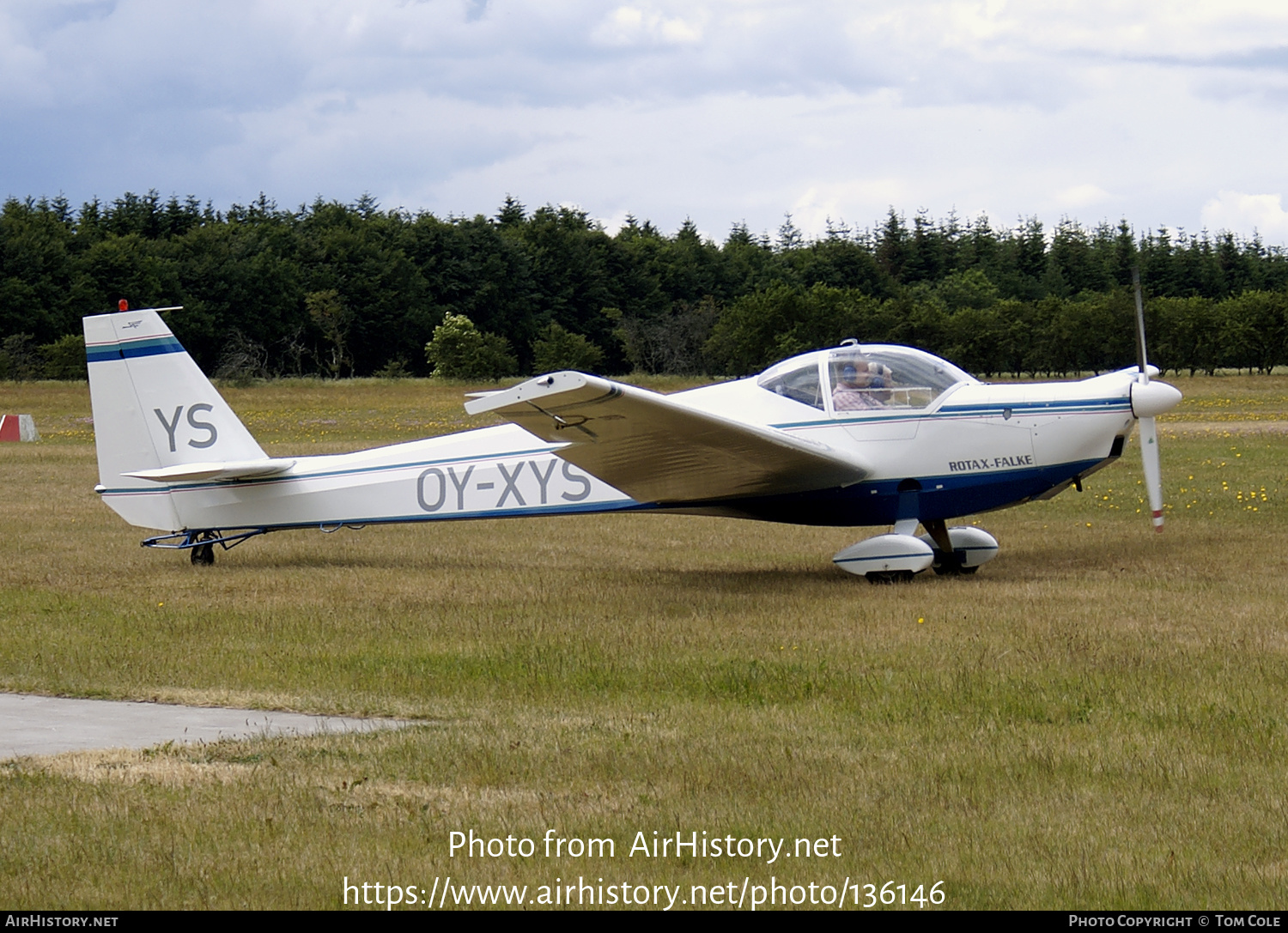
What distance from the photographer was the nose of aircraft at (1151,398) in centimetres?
1193

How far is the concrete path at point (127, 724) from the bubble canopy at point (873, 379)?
257 inches

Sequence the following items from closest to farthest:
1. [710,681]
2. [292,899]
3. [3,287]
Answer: [292,899], [710,681], [3,287]

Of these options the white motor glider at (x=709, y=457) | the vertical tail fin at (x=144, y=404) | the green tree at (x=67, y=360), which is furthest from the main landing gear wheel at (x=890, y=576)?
the green tree at (x=67, y=360)

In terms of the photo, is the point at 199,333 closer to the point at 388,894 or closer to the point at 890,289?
the point at 890,289

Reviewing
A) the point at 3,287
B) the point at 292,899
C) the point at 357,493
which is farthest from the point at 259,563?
the point at 3,287

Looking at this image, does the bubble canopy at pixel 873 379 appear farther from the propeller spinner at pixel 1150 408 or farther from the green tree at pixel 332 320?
the green tree at pixel 332 320

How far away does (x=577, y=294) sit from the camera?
346 feet

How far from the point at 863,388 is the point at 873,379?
0.41 feet

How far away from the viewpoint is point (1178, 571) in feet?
39.7

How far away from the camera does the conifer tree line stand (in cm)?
6919

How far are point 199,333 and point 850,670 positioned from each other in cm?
8409

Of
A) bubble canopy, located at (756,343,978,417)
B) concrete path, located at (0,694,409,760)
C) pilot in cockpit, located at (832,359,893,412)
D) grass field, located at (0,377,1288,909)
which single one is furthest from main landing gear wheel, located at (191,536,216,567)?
pilot in cockpit, located at (832,359,893,412)

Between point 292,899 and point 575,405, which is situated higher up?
point 575,405

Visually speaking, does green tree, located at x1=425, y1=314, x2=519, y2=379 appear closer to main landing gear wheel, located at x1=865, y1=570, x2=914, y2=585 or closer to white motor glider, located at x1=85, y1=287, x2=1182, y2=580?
white motor glider, located at x1=85, y1=287, x2=1182, y2=580
